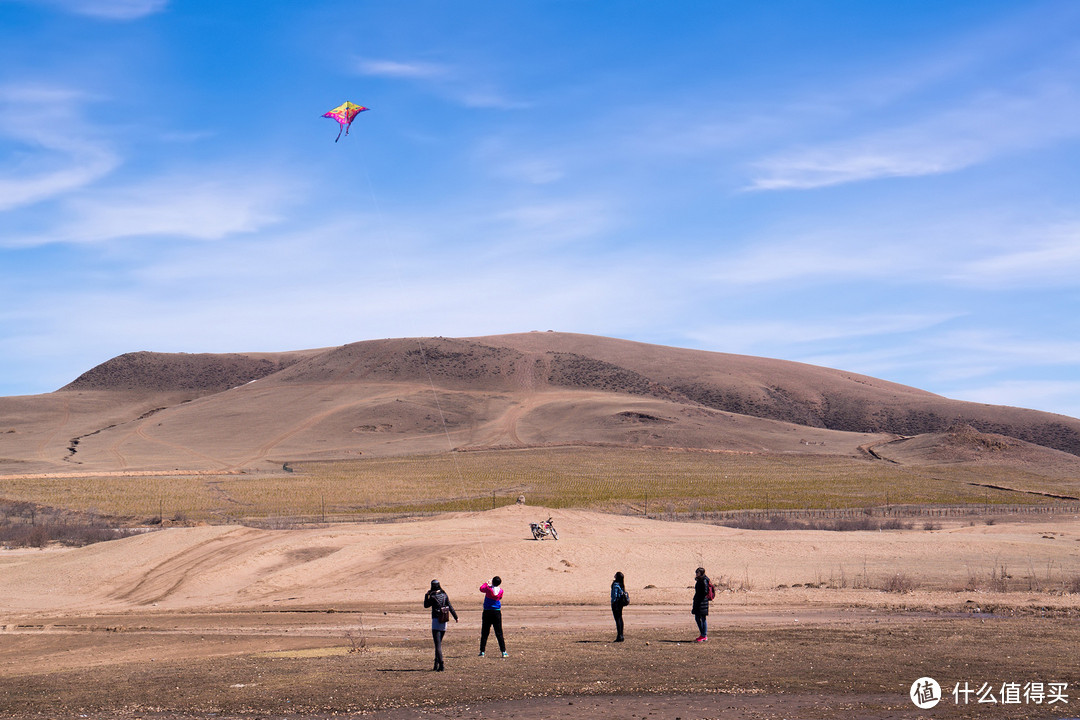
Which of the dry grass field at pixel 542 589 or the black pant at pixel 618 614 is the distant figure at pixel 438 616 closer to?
the dry grass field at pixel 542 589

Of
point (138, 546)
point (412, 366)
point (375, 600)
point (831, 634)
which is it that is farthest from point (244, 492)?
point (412, 366)

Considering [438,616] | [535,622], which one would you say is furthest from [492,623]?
[535,622]

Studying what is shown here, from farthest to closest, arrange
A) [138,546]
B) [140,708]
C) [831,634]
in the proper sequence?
1. [138,546]
2. [831,634]
3. [140,708]

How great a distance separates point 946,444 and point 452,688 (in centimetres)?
10027

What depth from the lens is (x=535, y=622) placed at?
23.5 meters

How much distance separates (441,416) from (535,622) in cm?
10955

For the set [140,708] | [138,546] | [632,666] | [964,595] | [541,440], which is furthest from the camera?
[541,440]

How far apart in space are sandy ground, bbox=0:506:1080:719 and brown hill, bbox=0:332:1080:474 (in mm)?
69028

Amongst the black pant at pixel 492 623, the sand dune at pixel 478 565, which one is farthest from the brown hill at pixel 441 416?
the black pant at pixel 492 623

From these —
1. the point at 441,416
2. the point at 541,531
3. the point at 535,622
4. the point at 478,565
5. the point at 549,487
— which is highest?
the point at 441,416

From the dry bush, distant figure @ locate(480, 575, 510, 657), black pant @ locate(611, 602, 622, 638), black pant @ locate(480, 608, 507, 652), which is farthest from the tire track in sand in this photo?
the dry bush

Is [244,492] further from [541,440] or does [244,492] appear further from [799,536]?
[541,440]

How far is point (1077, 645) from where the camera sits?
17.0 m

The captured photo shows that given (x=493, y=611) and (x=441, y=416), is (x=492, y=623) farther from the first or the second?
(x=441, y=416)
